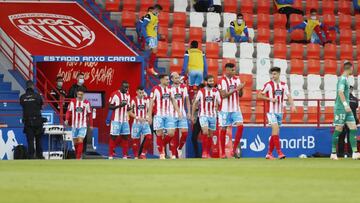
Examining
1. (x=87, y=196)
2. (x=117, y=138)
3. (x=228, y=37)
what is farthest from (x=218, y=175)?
(x=228, y=37)

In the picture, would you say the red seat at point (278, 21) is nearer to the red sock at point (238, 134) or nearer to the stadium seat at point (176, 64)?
the stadium seat at point (176, 64)

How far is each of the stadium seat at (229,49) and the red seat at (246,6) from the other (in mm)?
2451

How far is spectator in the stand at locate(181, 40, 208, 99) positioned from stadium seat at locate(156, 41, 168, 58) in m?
2.41

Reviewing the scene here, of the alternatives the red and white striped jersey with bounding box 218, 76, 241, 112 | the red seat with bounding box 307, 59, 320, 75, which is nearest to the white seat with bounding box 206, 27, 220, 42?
the red seat with bounding box 307, 59, 320, 75

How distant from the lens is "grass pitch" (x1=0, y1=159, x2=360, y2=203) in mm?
10109

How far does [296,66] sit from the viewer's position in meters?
32.2

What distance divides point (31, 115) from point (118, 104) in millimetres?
2835

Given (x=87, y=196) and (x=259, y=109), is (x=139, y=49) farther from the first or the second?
(x=87, y=196)

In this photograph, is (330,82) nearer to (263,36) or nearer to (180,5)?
(263,36)

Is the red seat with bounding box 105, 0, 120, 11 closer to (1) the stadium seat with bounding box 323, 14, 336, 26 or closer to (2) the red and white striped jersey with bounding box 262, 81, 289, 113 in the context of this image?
(1) the stadium seat with bounding box 323, 14, 336, 26

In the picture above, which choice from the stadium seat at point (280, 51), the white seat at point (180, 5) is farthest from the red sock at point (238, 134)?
the white seat at point (180, 5)

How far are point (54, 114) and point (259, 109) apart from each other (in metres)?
6.34

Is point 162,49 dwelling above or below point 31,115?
above

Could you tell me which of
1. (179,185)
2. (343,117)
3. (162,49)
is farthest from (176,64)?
(179,185)
